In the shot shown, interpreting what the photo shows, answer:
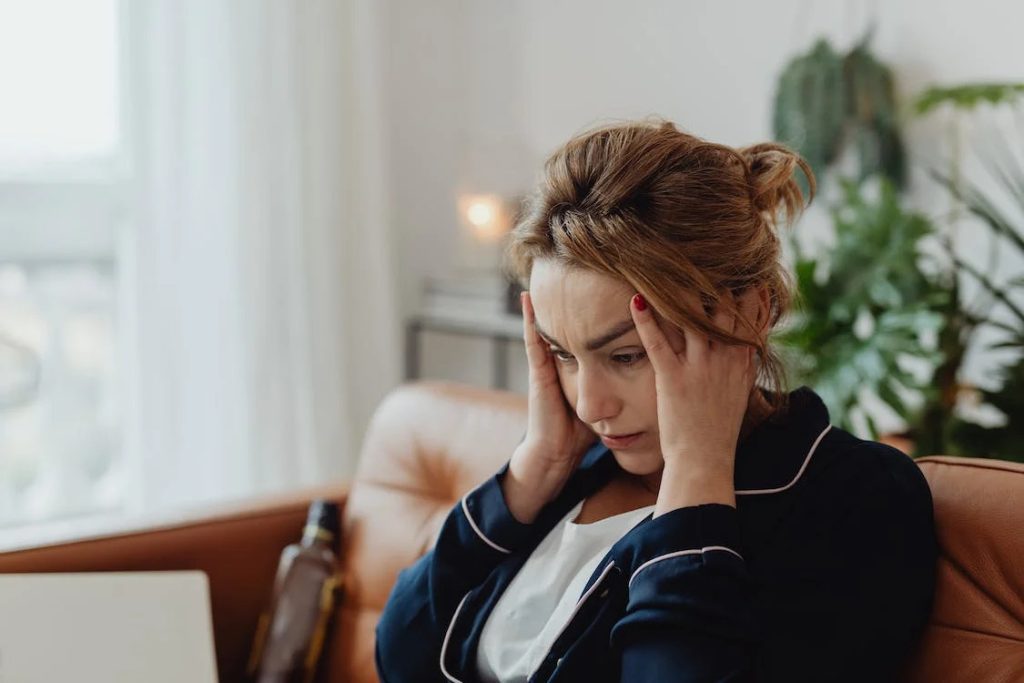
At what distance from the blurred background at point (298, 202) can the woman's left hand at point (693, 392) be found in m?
1.08

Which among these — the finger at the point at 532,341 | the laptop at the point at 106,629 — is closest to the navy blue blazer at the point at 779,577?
the finger at the point at 532,341

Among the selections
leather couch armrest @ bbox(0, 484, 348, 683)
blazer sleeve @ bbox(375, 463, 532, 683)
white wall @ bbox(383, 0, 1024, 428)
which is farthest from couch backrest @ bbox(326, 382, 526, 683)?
Answer: white wall @ bbox(383, 0, 1024, 428)

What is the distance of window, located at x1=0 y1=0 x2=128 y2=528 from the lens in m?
2.60

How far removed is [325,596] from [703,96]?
175 cm

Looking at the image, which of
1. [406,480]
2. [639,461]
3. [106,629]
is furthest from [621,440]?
[406,480]

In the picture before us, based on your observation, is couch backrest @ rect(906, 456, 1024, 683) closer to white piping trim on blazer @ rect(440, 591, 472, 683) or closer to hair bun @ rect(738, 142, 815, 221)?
hair bun @ rect(738, 142, 815, 221)

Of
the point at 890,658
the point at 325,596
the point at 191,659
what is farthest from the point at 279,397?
the point at 890,658

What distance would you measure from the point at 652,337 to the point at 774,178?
0.71 feet

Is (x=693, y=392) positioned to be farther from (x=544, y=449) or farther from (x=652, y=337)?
(x=544, y=449)

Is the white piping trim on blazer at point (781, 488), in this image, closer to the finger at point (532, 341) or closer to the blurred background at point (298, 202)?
the finger at point (532, 341)

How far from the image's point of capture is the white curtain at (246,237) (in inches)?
107

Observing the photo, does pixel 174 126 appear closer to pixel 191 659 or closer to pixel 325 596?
pixel 325 596

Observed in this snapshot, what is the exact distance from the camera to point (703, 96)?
289cm

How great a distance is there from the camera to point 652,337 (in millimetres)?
1052
